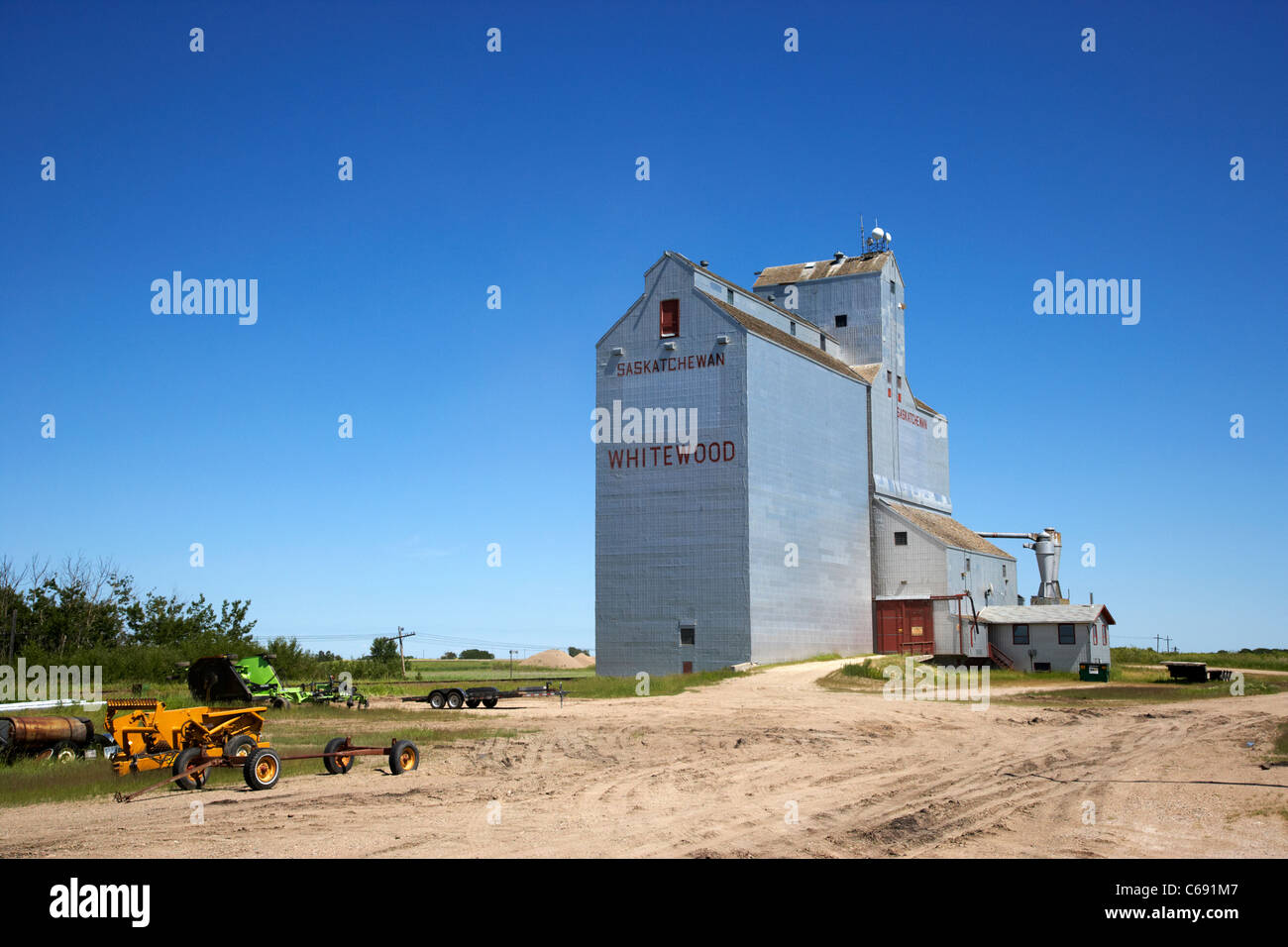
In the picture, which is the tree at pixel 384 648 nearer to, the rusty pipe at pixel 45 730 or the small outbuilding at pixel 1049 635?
the small outbuilding at pixel 1049 635

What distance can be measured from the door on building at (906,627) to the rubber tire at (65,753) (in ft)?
161

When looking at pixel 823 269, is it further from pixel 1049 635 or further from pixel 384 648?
pixel 384 648

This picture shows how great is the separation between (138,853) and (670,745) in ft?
47.4

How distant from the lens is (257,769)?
17.2 meters

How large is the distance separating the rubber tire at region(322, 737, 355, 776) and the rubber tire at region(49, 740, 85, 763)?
5.55 meters

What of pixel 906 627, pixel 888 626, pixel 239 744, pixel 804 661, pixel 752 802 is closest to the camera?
pixel 752 802

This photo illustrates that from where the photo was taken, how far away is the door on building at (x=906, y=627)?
62938mm

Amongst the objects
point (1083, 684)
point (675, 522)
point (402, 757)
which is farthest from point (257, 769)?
point (1083, 684)

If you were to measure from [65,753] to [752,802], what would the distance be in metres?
14.3

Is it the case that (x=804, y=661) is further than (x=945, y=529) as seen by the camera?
No

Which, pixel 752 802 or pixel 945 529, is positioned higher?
pixel 945 529
